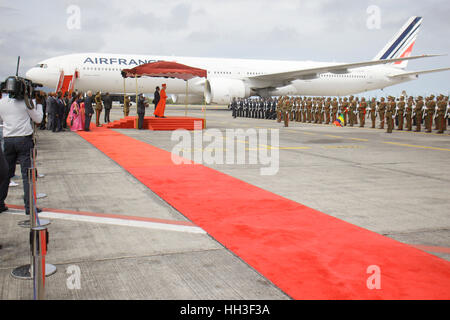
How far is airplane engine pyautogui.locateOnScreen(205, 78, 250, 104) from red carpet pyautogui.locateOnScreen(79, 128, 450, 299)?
2245 centimetres

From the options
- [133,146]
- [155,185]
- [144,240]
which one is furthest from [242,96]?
[144,240]

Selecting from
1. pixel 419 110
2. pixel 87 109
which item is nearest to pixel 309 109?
pixel 419 110

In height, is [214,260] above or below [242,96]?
below

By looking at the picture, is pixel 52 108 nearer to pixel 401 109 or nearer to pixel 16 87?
pixel 16 87

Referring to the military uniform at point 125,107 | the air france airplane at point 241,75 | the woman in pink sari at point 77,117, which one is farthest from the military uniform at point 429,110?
the woman in pink sari at point 77,117

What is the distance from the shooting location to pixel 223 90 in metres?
29.2

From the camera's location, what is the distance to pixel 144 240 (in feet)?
13.9

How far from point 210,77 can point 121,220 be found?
1104 inches

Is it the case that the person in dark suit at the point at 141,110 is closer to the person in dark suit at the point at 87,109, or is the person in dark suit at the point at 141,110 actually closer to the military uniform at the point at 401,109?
the person in dark suit at the point at 87,109

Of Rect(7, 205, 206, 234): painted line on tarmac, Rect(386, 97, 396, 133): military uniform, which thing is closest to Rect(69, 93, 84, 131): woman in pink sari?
Rect(7, 205, 206, 234): painted line on tarmac

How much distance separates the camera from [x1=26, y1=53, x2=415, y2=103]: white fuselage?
94.0ft

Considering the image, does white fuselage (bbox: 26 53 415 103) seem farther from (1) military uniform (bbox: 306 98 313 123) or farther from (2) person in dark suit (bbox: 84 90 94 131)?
(2) person in dark suit (bbox: 84 90 94 131)

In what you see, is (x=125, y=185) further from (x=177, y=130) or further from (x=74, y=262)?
(x=177, y=130)
